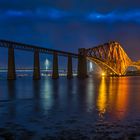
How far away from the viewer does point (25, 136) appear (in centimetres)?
2306

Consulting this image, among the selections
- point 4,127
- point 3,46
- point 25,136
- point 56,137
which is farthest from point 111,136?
point 3,46

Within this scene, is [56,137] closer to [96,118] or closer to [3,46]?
[96,118]

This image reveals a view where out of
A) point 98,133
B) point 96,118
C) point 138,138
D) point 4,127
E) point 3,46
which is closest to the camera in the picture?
point 138,138

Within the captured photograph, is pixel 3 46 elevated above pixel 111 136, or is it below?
above

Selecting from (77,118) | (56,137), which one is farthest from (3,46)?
(56,137)

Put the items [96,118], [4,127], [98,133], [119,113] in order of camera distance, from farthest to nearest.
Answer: [119,113] → [96,118] → [4,127] → [98,133]

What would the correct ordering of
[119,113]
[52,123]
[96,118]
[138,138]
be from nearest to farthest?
[138,138], [52,123], [96,118], [119,113]

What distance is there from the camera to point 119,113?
1358 inches

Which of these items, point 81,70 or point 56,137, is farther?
point 81,70

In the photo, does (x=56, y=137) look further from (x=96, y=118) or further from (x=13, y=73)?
(x=13, y=73)

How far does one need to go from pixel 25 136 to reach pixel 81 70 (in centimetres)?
17169

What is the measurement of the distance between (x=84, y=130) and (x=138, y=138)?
4070 millimetres

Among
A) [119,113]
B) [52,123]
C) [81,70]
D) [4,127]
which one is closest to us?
[4,127]

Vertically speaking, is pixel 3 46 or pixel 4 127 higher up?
pixel 3 46
